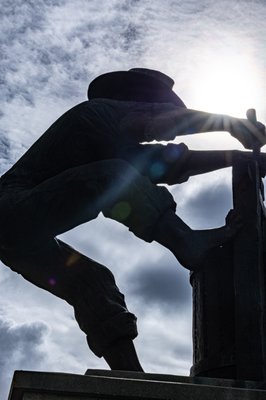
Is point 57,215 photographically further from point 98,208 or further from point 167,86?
point 167,86

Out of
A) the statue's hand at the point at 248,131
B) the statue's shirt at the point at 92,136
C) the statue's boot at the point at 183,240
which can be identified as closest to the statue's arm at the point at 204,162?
the statue's hand at the point at 248,131

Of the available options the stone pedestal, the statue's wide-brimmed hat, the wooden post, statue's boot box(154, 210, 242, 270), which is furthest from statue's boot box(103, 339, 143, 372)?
the statue's wide-brimmed hat

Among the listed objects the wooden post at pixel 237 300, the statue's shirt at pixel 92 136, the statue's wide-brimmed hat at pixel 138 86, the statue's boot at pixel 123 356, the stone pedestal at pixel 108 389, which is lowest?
the stone pedestal at pixel 108 389

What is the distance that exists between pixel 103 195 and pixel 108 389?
146 centimetres

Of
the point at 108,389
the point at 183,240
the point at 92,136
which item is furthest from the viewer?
the point at 92,136

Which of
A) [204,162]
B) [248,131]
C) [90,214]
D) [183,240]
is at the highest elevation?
[248,131]

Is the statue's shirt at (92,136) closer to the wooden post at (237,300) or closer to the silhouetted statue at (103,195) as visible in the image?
the silhouetted statue at (103,195)

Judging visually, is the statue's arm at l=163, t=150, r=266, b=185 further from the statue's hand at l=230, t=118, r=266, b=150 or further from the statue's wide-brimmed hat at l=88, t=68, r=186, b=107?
the statue's wide-brimmed hat at l=88, t=68, r=186, b=107

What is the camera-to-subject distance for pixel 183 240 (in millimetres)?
3730

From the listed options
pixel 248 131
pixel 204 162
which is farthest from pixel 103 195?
pixel 248 131

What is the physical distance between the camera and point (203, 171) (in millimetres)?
4562

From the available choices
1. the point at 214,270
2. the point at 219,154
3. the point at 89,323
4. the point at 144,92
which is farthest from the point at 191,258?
the point at 144,92

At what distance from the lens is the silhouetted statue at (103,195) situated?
3.79 m

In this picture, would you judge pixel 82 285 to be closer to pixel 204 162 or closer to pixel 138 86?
pixel 204 162
